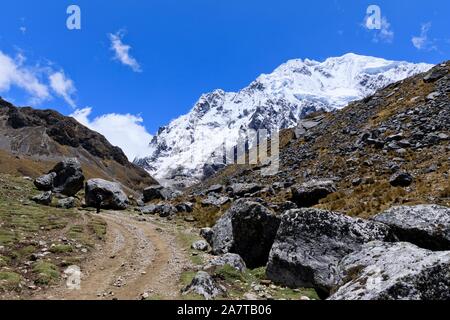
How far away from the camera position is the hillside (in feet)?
107

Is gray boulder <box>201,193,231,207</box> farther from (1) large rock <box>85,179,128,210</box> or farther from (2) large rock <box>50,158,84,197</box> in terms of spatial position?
(2) large rock <box>50,158,84,197</box>

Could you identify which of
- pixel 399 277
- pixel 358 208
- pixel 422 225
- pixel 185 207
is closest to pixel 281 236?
pixel 422 225

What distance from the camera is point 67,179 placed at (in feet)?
197

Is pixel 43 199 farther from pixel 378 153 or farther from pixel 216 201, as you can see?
pixel 378 153

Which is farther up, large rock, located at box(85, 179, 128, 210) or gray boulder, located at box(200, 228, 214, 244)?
large rock, located at box(85, 179, 128, 210)

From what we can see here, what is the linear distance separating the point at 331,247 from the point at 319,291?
1940 millimetres

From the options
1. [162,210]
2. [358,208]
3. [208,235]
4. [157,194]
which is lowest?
[208,235]

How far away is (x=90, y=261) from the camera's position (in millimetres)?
23500

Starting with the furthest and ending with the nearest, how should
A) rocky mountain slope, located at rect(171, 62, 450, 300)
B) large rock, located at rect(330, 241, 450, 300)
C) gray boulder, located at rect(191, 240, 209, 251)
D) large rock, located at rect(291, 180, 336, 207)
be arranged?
large rock, located at rect(291, 180, 336, 207) < gray boulder, located at rect(191, 240, 209, 251) < rocky mountain slope, located at rect(171, 62, 450, 300) < large rock, located at rect(330, 241, 450, 300)

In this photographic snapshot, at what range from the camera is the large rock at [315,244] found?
1786 centimetres

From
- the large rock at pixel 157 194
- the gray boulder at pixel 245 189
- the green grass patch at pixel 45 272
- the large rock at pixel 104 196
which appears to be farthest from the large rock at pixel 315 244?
the large rock at pixel 157 194

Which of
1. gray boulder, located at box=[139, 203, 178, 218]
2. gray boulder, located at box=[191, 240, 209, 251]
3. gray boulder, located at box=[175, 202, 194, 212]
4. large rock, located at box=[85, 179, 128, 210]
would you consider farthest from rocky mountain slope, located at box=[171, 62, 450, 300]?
large rock, located at box=[85, 179, 128, 210]

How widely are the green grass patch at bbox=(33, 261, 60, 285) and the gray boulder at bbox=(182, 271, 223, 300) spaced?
637 centimetres

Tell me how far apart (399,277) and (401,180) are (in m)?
24.6
